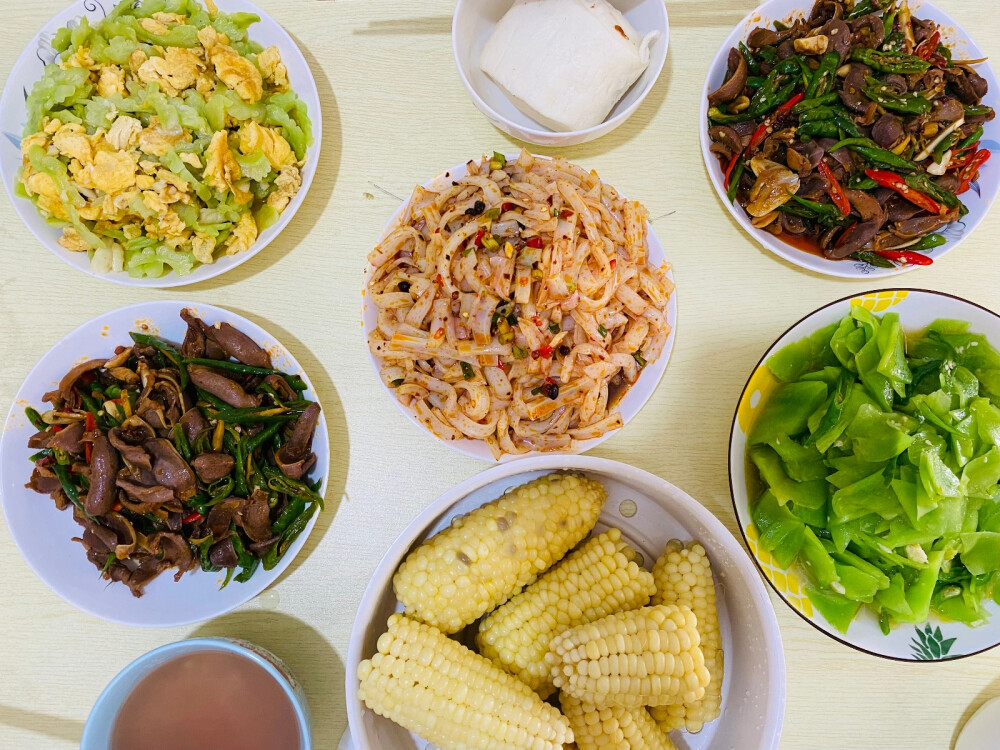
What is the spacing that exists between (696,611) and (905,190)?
1.14 m

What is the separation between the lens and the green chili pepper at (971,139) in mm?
1602

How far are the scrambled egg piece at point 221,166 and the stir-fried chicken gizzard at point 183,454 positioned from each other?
1.07ft

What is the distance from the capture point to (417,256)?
152 centimetres

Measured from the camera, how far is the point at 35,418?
1562mm

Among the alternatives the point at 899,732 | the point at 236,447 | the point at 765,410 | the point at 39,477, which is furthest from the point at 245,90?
the point at 899,732

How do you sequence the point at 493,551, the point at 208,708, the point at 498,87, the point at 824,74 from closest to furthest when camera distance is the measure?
the point at 493,551, the point at 208,708, the point at 824,74, the point at 498,87

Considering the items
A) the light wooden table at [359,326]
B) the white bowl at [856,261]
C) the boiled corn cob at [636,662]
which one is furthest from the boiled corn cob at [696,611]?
the white bowl at [856,261]

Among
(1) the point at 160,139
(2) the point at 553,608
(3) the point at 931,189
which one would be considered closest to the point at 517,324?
(2) the point at 553,608

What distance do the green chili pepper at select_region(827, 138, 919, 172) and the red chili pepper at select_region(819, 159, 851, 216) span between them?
0.16 ft

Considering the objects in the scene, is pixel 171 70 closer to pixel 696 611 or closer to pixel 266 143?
pixel 266 143

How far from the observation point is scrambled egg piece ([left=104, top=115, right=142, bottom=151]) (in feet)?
5.13

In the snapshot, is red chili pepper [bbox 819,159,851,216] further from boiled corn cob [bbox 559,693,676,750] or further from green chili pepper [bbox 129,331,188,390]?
green chili pepper [bbox 129,331,188,390]

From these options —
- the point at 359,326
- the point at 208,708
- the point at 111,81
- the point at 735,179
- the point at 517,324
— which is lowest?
the point at 208,708

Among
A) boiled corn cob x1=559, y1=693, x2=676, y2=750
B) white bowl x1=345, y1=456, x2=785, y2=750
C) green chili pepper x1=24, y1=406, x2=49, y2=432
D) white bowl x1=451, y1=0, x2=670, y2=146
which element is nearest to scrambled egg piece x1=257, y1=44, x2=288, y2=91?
white bowl x1=451, y1=0, x2=670, y2=146
